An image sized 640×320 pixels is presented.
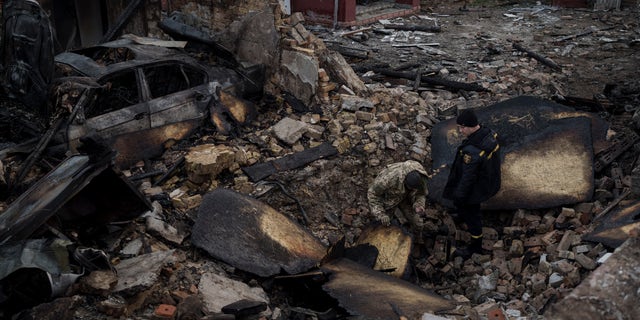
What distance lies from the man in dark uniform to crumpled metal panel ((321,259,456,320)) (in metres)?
1.39

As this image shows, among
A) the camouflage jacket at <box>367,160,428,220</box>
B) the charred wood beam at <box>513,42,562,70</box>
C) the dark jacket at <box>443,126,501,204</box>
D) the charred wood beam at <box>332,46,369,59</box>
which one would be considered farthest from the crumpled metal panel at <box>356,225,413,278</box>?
the charred wood beam at <box>513,42,562,70</box>

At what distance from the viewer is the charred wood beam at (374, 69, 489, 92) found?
33.1 ft

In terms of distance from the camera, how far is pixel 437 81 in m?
10.4

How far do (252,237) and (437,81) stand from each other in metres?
5.84

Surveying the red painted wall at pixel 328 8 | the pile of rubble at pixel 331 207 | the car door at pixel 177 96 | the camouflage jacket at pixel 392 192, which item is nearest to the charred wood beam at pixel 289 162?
the pile of rubble at pixel 331 207

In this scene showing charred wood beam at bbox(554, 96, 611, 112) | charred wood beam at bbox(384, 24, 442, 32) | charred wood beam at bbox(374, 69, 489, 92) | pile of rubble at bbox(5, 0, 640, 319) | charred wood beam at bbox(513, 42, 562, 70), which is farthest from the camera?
charred wood beam at bbox(384, 24, 442, 32)

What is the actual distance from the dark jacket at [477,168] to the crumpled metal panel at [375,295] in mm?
1384

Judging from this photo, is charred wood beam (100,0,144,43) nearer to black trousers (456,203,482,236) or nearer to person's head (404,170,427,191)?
person's head (404,170,427,191)

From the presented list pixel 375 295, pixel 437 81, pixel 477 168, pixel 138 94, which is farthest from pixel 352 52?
pixel 375 295

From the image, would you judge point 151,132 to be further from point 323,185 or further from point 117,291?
point 117,291

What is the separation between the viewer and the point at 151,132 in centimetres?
729

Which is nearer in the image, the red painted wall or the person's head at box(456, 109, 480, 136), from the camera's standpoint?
the person's head at box(456, 109, 480, 136)

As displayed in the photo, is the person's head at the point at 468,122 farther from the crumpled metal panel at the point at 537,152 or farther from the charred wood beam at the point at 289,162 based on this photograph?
the charred wood beam at the point at 289,162

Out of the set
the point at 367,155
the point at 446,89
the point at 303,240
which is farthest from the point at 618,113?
the point at 303,240
